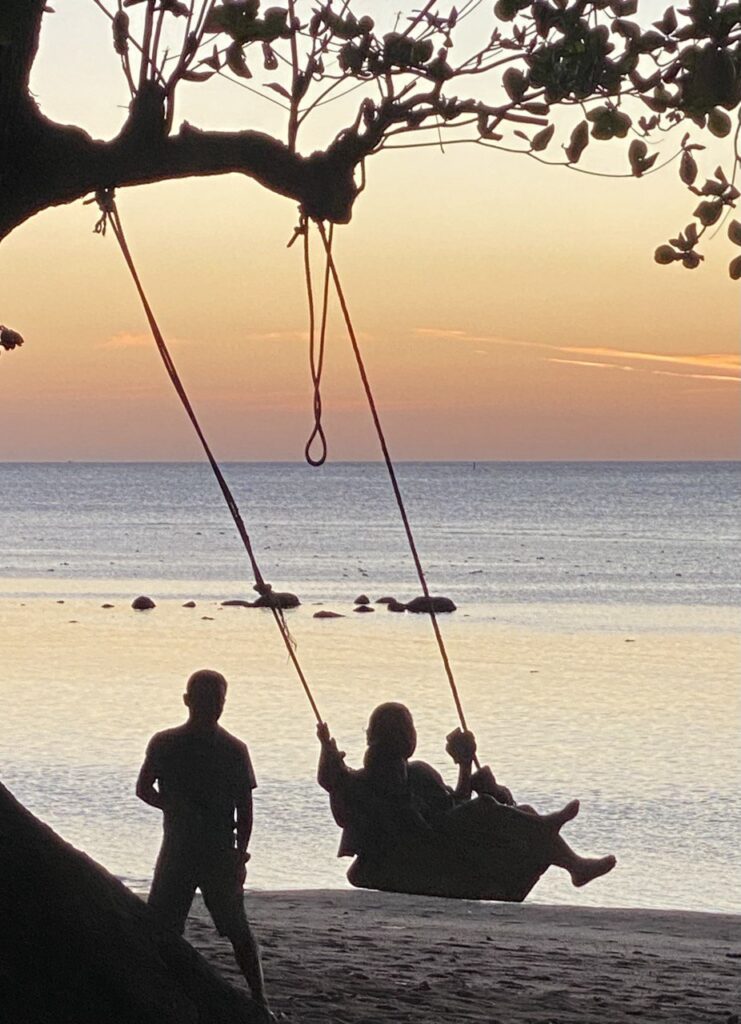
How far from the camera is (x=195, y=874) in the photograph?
6480mm

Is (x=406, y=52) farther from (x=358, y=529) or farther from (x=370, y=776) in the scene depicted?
(x=358, y=529)

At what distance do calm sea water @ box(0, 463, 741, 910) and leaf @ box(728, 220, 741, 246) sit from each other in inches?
342

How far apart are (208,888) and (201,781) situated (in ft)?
1.27

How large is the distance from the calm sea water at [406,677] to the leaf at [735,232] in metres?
8.68

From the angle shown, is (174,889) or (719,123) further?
(174,889)

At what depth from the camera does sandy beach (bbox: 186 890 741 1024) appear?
6.88 metres

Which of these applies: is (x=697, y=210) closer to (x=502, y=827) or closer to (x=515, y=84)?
(x=515, y=84)

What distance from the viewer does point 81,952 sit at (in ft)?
17.0

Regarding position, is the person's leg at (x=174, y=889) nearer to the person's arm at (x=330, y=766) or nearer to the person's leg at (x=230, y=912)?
the person's leg at (x=230, y=912)

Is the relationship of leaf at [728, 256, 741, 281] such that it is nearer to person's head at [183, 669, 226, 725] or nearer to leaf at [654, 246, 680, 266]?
leaf at [654, 246, 680, 266]

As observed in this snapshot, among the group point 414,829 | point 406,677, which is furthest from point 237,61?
point 406,677

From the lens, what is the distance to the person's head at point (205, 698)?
662 cm

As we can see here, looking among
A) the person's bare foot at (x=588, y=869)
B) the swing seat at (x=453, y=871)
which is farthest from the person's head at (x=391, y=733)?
the person's bare foot at (x=588, y=869)

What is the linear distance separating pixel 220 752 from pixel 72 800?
1067 centimetres
